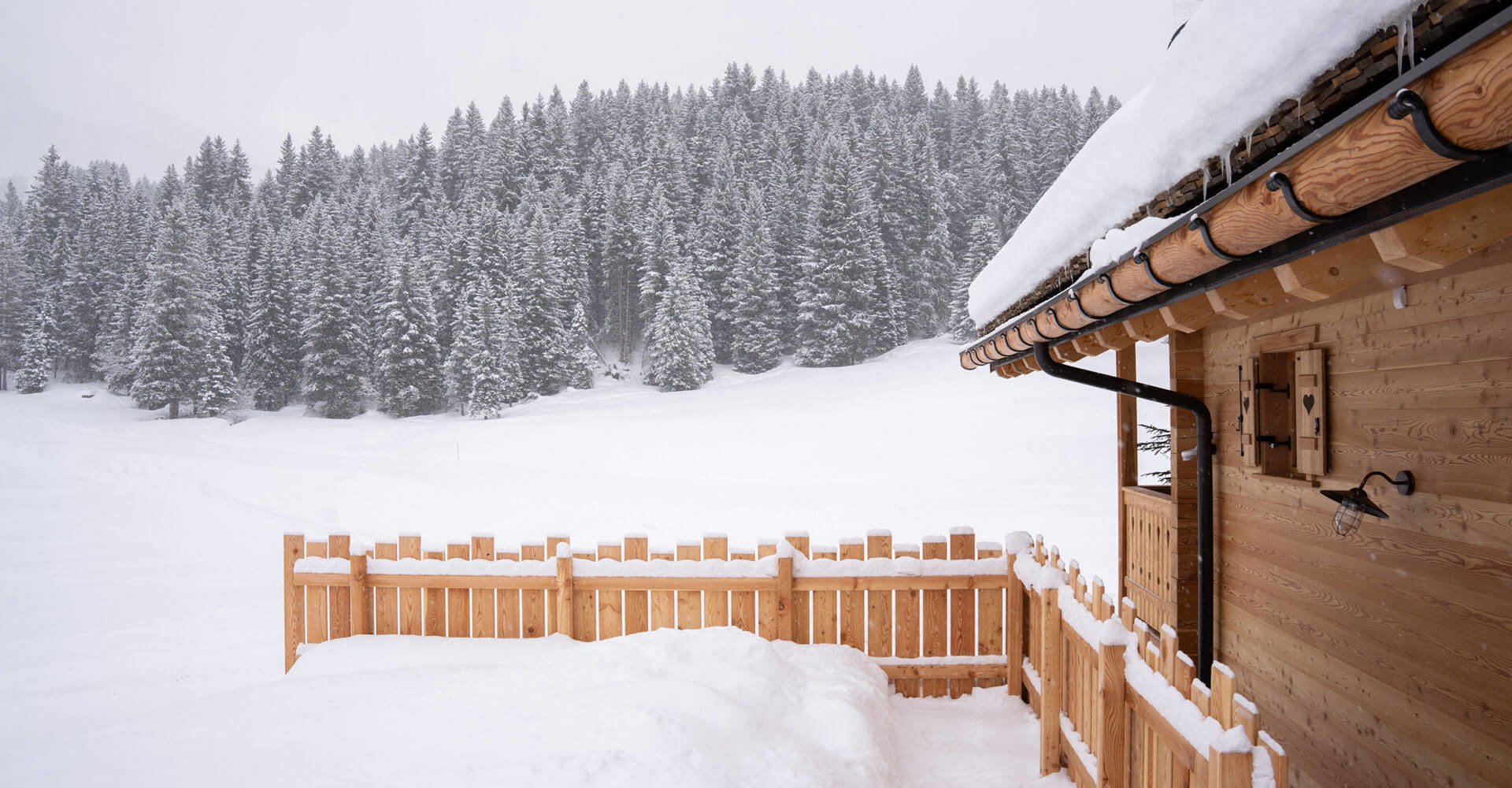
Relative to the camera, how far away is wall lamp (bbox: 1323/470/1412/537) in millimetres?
2715

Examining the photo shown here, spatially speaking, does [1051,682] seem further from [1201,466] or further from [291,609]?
[291,609]

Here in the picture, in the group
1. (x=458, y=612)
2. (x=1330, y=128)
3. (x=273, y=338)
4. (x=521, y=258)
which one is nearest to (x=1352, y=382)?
(x=1330, y=128)

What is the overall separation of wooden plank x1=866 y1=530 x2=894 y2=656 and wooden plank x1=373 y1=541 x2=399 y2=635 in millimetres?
3721

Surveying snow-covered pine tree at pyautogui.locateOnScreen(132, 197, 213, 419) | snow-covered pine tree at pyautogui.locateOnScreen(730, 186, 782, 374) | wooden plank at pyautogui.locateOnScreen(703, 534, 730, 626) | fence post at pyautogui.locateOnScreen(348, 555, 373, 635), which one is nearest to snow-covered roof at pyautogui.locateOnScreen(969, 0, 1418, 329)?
wooden plank at pyautogui.locateOnScreen(703, 534, 730, 626)

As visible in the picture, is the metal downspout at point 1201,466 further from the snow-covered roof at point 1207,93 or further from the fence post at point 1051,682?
the snow-covered roof at point 1207,93

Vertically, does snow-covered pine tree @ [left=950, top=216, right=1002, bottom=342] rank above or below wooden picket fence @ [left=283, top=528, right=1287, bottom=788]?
above

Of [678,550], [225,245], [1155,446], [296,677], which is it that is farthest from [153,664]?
[225,245]

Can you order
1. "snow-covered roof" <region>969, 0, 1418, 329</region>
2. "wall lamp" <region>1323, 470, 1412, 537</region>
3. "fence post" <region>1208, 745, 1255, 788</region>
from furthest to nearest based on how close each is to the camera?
"wall lamp" <region>1323, 470, 1412, 537</region>
"fence post" <region>1208, 745, 1255, 788</region>
"snow-covered roof" <region>969, 0, 1418, 329</region>

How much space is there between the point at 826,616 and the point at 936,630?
0.84 meters

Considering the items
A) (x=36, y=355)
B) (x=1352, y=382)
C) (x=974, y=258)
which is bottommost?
(x=1352, y=382)

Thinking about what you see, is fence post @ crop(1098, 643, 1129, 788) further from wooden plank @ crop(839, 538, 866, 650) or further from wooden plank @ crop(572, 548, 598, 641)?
wooden plank @ crop(572, 548, 598, 641)

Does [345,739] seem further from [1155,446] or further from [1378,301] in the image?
[1155,446]

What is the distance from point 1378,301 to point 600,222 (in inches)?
1821

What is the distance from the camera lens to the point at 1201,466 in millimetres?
4441
